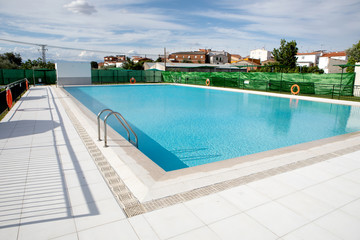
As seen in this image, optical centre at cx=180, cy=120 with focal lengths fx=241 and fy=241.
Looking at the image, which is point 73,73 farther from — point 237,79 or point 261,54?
point 261,54

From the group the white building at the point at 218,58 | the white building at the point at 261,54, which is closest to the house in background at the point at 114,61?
the white building at the point at 218,58

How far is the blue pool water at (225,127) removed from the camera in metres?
6.95

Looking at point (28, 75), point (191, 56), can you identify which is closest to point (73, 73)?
point (28, 75)

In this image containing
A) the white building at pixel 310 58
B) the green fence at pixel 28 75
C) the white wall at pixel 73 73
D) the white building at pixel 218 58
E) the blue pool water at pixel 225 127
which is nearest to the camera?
the blue pool water at pixel 225 127

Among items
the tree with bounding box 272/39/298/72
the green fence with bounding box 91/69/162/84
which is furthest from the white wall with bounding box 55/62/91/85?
the tree with bounding box 272/39/298/72

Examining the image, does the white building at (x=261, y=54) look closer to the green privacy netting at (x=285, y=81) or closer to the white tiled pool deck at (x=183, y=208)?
the green privacy netting at (x=285, y=81)

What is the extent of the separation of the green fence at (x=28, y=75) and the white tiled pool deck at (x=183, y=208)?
79.6 ft

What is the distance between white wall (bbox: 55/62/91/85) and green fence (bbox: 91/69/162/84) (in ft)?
7.20

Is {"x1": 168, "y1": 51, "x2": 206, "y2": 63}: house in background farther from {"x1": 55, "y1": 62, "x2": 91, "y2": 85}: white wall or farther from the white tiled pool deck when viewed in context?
the white tiled pool deck

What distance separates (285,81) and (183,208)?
19498 millimetres

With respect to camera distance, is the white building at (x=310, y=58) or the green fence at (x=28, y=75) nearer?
the green fence at (x=28, y=75)

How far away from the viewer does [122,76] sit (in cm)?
3275

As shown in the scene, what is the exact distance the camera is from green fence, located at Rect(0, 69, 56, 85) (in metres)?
26.0

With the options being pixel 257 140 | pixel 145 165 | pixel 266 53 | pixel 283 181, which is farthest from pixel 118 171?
pixel 266 53
